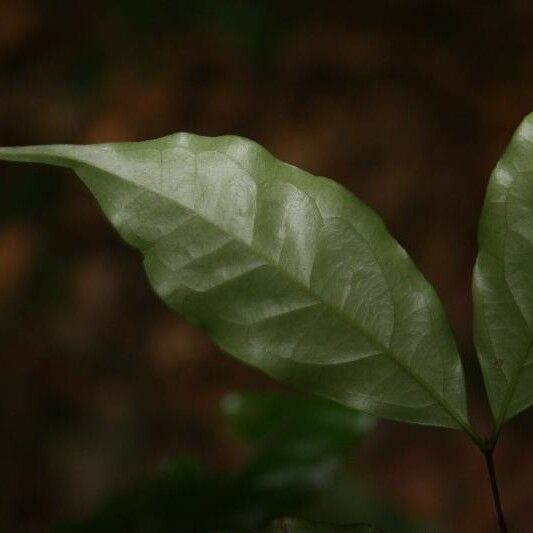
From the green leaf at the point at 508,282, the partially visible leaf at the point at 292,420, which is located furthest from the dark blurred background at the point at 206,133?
the green leaf at the point at 508,282

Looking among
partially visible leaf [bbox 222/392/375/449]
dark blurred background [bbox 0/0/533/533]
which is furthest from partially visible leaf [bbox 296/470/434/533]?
dark blurred background [bbox 0/0/533/533]

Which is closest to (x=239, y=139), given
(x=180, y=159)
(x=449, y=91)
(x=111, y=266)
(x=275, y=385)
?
(x=180, y=159)

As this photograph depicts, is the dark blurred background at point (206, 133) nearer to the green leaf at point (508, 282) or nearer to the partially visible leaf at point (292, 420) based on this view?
the partially visible leaf at point (292, 420)

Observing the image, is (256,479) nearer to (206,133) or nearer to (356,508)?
(356,508)

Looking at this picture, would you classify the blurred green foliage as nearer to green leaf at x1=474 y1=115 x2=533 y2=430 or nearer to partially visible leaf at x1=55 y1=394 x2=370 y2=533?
partially visible leaf at x1=55 y1=394 x2=370 y2=533

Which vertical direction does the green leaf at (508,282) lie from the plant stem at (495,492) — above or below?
above

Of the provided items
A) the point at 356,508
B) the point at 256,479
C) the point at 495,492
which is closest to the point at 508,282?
the point at 495,492
